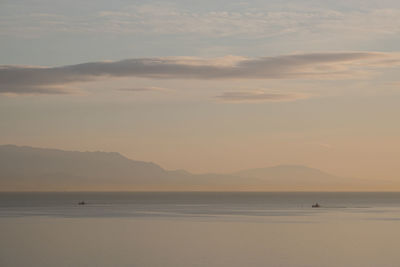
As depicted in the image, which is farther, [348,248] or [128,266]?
[348,248]

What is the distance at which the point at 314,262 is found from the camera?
49.9 m

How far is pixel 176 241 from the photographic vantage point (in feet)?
214

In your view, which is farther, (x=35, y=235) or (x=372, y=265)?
(x=35, y=235)

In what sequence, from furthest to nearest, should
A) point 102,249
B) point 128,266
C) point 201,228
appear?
point 201,228 → point 102,249 → point 128,266

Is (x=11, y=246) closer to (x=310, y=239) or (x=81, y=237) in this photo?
(x=81, y=237)

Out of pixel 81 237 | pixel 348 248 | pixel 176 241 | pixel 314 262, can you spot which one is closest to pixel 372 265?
pixel 314 262

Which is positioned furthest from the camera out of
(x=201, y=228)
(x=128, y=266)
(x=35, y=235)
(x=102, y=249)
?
→ (x=201, y=228)

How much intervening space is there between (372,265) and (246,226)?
3547 centimetres

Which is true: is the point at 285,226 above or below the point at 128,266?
below

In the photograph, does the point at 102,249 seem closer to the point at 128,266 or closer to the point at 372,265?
the point at 128,266

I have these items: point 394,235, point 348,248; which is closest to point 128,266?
point 348,248

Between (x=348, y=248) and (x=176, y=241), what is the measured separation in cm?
1510

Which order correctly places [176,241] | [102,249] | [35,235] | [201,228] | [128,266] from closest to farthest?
[128,266] → [102,249] → [176,241] → [35,235] → [201,228]

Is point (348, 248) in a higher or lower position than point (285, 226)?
higher
